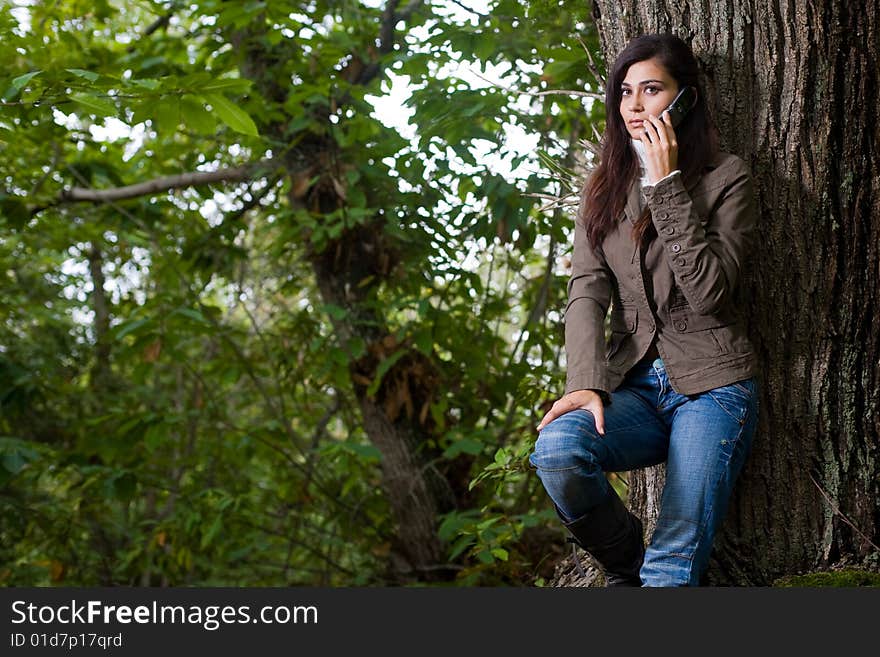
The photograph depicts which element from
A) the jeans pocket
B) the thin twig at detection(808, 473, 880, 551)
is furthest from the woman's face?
the thin twig at detection(808, 473, 880, 551)

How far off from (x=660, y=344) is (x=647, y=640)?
800mm

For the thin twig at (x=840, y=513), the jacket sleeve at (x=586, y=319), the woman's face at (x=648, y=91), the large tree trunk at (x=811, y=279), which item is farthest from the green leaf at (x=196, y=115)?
the thin twig at (x=840, y=513)

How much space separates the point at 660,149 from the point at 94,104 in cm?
180

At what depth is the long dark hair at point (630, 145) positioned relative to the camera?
2506mm

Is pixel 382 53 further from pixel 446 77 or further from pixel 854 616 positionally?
pixel 854 616

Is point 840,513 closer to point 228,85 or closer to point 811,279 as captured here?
point 811,279

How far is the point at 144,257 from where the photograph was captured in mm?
7488

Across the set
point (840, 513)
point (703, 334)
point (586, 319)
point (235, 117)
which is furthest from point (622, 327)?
point (235, 117)

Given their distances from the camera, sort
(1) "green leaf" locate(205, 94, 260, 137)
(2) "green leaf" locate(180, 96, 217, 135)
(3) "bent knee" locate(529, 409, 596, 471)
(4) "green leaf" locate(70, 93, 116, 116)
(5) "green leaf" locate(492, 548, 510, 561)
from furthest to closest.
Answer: (5) "green leaf" locate(492, 548, 510, 561) < (2) "green leaf" locate(180, 96, 217, 135) < (1) "green leaf" locate(205, 94, 260, 137) < (4) "green leaf" locate(70, 93, 116, 116) < (3) "bent knee" locate(529, 409, 596, 471)

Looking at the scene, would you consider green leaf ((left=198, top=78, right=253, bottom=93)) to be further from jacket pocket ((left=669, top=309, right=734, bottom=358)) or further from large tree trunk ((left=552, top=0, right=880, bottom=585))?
jacket pocket ((left=669, top=309, right=734, bottom=358))

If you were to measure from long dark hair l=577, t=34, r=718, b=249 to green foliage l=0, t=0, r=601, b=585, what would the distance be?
0.93 metres

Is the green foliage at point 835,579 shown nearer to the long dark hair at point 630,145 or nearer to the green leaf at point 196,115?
the long dark hair at point 630,145

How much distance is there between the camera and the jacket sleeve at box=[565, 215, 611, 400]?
2477mm

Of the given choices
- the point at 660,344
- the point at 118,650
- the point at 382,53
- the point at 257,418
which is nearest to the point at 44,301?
the point at 257,418
